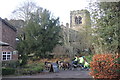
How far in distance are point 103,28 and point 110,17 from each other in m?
0.68

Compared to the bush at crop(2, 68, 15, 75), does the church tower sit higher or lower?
higher

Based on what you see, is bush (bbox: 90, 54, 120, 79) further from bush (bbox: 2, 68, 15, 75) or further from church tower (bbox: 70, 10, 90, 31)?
bush (bbox: 2, 68, 15, 75)

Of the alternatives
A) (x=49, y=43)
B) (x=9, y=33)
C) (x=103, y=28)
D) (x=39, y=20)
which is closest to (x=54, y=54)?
(x=49, y=43)

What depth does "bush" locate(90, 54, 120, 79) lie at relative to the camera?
748cm

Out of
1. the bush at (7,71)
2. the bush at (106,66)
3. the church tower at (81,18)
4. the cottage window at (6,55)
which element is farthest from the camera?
the cottage window at (6,55)

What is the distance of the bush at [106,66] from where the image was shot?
24.5 feet

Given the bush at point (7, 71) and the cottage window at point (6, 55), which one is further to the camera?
the cottage window at point (6, 55)

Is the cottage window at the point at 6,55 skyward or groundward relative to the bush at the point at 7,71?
skyward

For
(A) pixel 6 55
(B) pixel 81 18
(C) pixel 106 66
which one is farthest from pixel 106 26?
(A) pixel 6 55

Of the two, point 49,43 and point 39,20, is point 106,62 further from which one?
point 39,20

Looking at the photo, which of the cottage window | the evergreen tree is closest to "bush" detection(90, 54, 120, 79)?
the evergreen tree

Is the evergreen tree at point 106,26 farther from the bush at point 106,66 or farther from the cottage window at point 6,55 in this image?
the cottage window at point 6,55

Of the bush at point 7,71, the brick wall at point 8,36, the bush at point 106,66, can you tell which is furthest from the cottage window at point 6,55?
the bush at point 106,66

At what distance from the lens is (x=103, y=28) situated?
8.84 m
